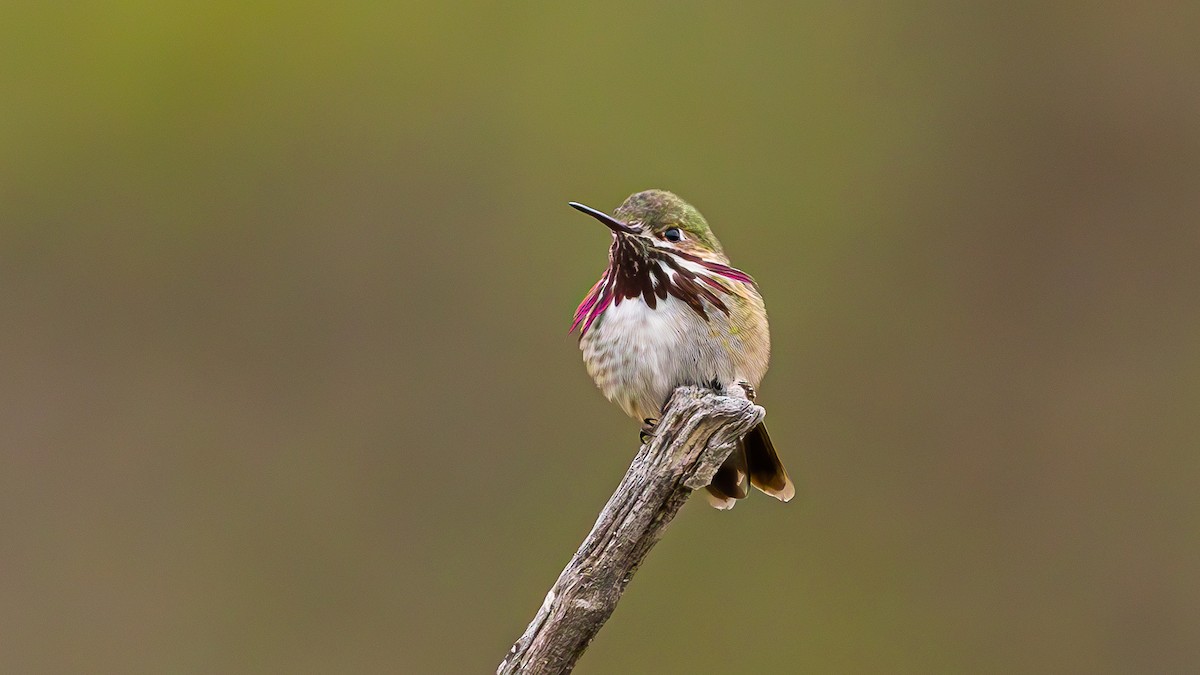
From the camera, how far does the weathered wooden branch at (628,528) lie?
1832 millimetres

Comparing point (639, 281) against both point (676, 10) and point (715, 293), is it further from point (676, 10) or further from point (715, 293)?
point (676, 10)

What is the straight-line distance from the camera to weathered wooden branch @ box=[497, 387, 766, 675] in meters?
1.83

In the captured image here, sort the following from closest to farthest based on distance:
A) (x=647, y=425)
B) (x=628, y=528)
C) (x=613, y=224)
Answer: (x=628, y=528) → (x=613, y=224) → (x=647, y=425)

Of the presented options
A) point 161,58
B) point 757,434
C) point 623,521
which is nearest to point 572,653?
point 623,521

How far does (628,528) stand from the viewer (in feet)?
6.12

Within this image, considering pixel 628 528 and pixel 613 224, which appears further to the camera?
pixel 613 224

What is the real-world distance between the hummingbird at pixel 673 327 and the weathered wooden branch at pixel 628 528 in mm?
572

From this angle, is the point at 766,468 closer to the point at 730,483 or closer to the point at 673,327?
the point at 730,483

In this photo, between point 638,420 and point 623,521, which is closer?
point 623,521

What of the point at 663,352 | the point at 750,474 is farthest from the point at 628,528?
the point at 750,474

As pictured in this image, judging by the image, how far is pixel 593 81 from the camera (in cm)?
554

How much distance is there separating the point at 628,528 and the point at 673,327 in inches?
29.6

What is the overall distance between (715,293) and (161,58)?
3894mm

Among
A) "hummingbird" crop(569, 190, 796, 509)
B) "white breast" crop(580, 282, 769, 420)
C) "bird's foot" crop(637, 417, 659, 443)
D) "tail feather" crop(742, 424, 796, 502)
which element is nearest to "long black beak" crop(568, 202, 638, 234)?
"hummingbird" crop(569, 190, 796, 509)
